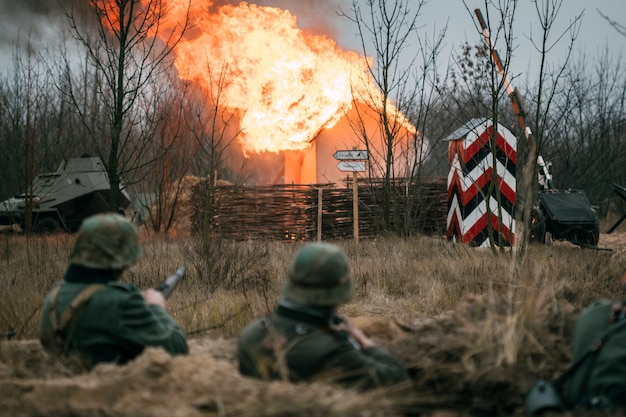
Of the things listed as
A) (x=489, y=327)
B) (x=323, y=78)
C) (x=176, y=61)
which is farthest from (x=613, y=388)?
(x=323, y=78)

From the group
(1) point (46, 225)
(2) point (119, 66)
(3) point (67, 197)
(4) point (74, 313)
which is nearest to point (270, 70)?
(3) point (67, 197)

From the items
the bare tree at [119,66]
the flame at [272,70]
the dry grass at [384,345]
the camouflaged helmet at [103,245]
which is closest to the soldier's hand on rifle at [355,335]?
the dry grass at [384,345]

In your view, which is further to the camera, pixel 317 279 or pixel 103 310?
pixel 103 310

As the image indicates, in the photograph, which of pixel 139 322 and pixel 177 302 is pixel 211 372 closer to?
pixel 139 322

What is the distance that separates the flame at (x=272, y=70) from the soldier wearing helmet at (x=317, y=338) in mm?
12623

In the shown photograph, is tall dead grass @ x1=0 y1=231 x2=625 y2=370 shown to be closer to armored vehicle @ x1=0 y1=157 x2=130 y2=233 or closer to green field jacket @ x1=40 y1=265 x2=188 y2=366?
green field jacket @ x1=40 y1=265 x2=188 y2=366

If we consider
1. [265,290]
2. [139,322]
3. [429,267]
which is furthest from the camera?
[429,267]

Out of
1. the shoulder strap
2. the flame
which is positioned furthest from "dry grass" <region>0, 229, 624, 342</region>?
the flame

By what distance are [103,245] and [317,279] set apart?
1194 mm

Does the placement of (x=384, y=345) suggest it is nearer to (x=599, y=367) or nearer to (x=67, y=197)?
(x=599, y=367)

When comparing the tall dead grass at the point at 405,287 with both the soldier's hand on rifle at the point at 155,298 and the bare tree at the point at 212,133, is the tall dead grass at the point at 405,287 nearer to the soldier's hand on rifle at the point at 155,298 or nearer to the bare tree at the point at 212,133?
the soldier's hand on rifle at the point at 155,298

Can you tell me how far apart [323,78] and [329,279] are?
14.7 m

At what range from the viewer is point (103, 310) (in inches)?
136

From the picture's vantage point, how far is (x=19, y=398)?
3.09m
